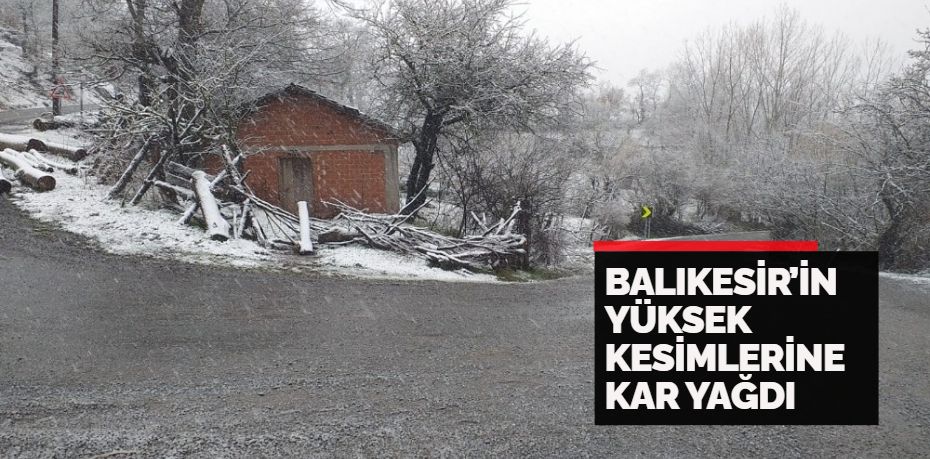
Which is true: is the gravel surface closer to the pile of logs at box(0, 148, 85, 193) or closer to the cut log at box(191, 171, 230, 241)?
the cut log at box(191, 171, 230, 241)

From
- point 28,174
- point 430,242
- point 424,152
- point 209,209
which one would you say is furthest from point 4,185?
point 424,152

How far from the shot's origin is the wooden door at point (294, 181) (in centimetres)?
1683

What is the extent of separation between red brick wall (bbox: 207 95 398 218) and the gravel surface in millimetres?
9596

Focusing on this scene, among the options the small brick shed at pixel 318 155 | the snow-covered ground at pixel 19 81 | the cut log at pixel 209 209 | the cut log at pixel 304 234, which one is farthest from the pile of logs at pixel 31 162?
the snow-covered ground at pixel 19 81

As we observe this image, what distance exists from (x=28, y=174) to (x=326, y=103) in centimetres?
753

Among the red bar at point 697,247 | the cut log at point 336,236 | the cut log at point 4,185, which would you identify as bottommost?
the red bar at point 697,247

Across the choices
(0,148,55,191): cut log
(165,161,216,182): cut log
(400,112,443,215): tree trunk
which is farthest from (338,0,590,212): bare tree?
(0,148,55,191): cut log

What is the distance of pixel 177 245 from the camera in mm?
9000

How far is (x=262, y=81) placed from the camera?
52.6 feet

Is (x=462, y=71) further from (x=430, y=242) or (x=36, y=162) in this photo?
(x=36, y=162)

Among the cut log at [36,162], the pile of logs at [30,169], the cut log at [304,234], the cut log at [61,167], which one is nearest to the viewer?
the cut log at [304,234]

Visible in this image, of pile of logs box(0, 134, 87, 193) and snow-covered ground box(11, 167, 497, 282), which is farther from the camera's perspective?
pile of logs box(0, 134, 87, 193)

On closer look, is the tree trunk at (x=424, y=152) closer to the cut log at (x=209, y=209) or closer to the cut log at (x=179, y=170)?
the cut log at (x=179, y=170)

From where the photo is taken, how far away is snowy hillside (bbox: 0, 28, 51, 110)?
3081 cm
